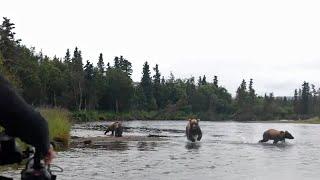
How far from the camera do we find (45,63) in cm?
11044

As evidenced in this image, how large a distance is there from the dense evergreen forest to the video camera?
242 feet

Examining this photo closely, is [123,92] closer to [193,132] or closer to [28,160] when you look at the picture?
[193,132]

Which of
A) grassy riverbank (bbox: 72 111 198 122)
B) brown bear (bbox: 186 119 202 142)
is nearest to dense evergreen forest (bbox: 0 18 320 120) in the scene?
grassy riverbank (bbox: 72 111 198 122)

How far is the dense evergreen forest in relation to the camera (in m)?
95.8

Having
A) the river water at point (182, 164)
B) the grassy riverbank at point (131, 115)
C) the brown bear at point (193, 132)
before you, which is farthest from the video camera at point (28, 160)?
the grassy riverbank at point (131, 115)

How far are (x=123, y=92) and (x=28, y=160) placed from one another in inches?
5123

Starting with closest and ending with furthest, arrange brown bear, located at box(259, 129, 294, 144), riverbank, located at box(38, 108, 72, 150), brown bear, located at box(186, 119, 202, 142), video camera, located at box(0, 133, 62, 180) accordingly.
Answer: video camera, located at box(0, 133, 62, 180) → riverbank, located at box(38, 108, 72, 150) → brown bear, located at box(186, 119, 202, 142) → brown bear, located at box(259, 129, 294, 144)

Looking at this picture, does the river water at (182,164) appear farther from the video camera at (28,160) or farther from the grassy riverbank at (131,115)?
the grassy riverbank at (131,115)

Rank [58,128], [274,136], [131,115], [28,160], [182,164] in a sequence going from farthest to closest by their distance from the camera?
[131,115] → [274,136] → [58,128] → [182,164] → [28,160]

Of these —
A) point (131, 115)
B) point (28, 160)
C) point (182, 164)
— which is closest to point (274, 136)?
point (182, 164)

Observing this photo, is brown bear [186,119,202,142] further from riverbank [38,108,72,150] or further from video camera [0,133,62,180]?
video camera [0,133,62,180]

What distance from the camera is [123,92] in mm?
133625

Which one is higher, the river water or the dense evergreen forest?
the dense evergreen forest

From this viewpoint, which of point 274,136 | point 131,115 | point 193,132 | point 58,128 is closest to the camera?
point 58,128
